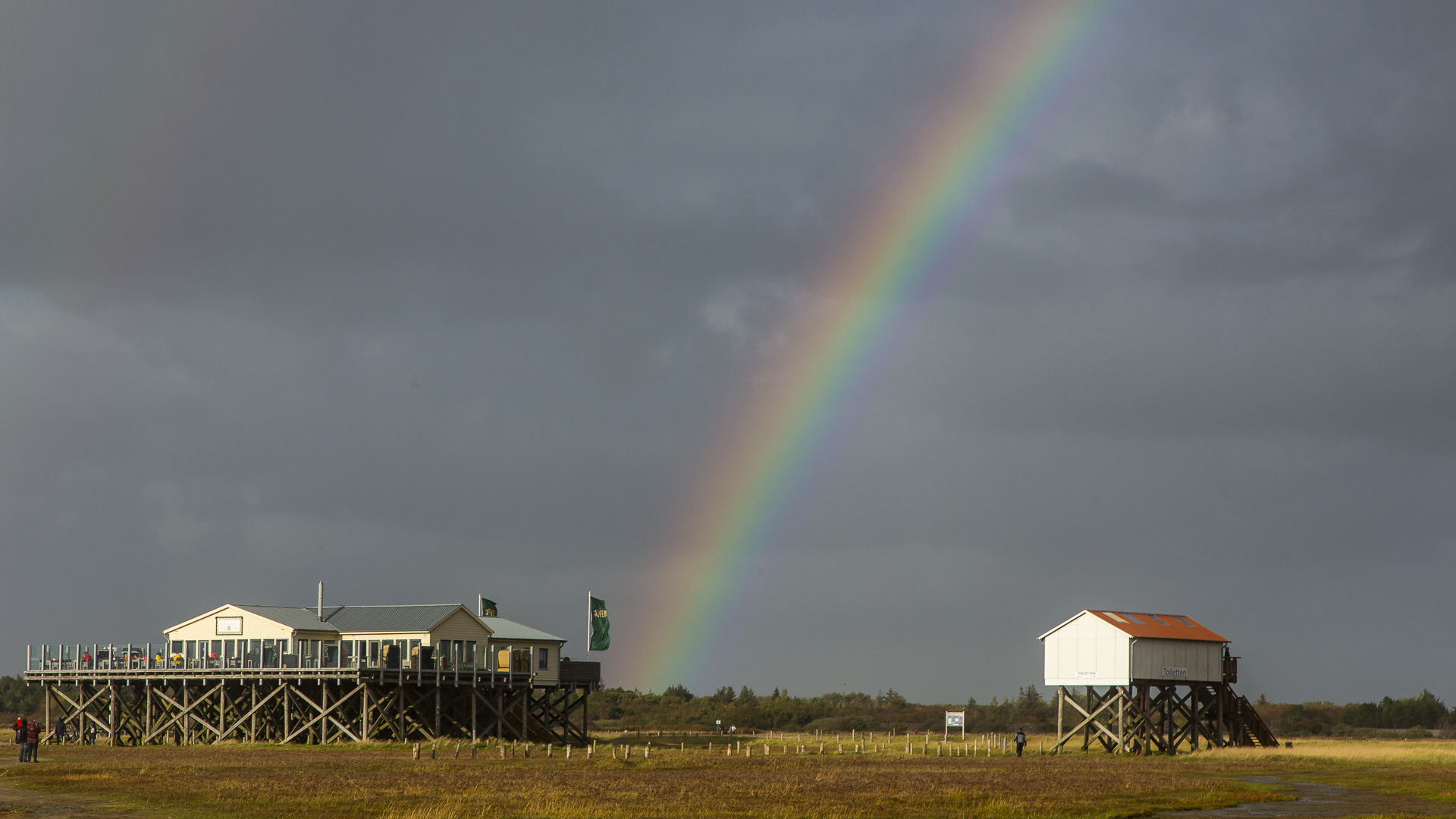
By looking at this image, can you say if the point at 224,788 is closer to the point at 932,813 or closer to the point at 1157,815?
the point at 932,813

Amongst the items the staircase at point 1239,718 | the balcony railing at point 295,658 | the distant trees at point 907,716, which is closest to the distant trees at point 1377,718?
the distant trees at point 907,716

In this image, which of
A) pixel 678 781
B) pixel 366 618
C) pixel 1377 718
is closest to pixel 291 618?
pixel 366 618

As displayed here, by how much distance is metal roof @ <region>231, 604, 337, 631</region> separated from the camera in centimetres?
7544

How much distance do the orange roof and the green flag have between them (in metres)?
27.9

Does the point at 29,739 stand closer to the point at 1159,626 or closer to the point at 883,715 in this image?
the point at 1159,626

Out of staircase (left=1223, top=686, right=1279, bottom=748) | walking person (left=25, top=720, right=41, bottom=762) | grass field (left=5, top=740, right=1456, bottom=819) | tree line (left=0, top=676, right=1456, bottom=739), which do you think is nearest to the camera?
grass field (left=5, top=740, right=1456, bottom=819)

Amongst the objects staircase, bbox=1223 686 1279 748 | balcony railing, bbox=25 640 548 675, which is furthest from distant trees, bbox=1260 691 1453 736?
balcony railing, bbox=25 640 548 675

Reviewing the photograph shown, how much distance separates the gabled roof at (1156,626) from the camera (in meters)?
75.4

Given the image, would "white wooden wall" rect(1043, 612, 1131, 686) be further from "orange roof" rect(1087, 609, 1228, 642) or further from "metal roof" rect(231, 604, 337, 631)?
"metal roof" rect(231, 604, 337, 631)

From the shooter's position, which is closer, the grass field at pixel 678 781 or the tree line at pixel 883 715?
the grass field at pixel 678 781

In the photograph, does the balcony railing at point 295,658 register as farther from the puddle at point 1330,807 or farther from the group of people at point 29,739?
the puddle at point 1330,807

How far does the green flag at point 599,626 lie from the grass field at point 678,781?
15.8 meters

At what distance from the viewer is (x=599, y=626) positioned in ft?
279

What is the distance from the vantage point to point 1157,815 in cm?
3675
